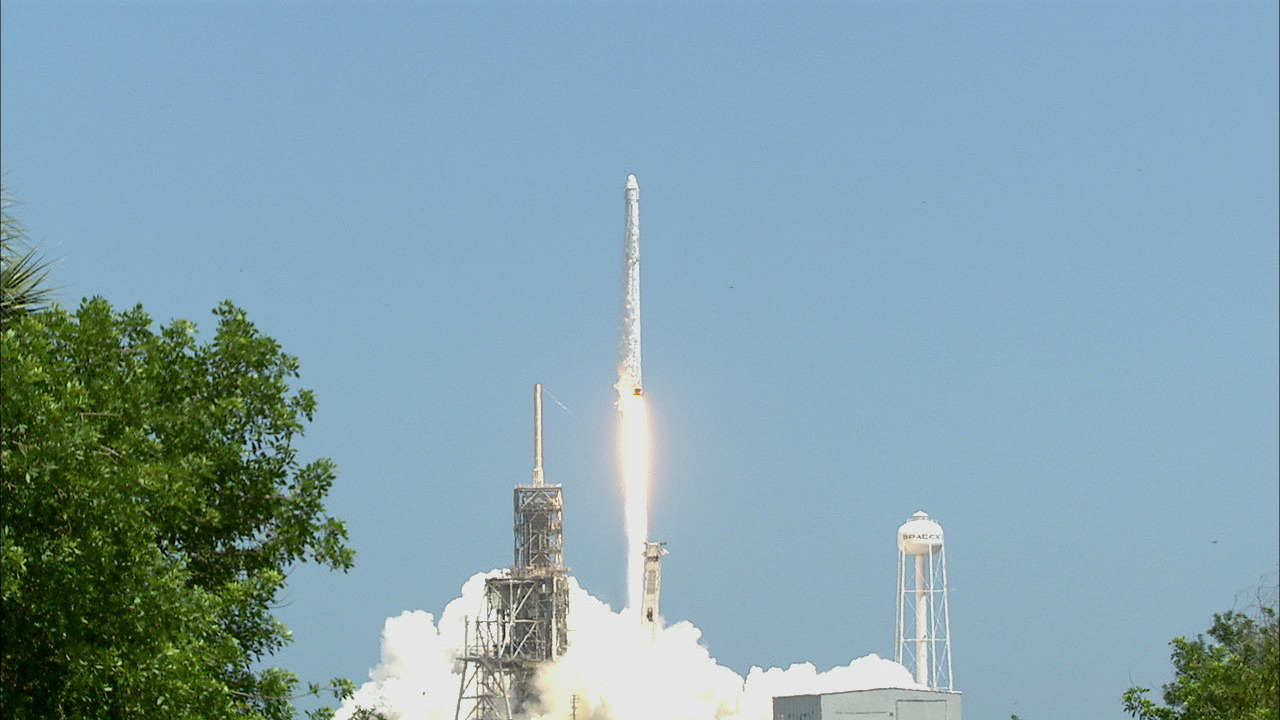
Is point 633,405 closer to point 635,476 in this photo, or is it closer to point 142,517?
point 635,476

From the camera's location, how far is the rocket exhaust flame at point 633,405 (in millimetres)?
97312

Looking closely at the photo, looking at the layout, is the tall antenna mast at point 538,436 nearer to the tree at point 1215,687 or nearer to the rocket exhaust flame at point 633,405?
the rocket exhaust flame at point 633,405

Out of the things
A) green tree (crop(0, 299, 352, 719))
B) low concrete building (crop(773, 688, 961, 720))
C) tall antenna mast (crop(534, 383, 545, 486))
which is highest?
tall antenna mast (crop(534, 383, 545, 486))

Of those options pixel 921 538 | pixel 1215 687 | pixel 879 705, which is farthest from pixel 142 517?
pixel 921 538

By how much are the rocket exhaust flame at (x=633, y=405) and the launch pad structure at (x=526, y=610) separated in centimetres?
393

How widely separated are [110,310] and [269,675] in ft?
22.2

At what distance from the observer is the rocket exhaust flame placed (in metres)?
97.3

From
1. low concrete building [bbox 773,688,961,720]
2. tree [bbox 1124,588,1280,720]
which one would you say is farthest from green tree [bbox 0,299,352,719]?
low concrete building [bbox 773,688,961,720]

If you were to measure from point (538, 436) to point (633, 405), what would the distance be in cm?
1261

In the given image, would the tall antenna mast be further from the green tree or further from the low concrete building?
the green tree

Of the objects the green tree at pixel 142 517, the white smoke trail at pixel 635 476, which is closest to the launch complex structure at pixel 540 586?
the white smoke trail at pixel 635 476

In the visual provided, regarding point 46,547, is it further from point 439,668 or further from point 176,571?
point 439,668

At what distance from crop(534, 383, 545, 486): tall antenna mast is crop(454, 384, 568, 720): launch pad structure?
3.04 feet

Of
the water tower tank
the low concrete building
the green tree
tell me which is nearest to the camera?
the green tree
